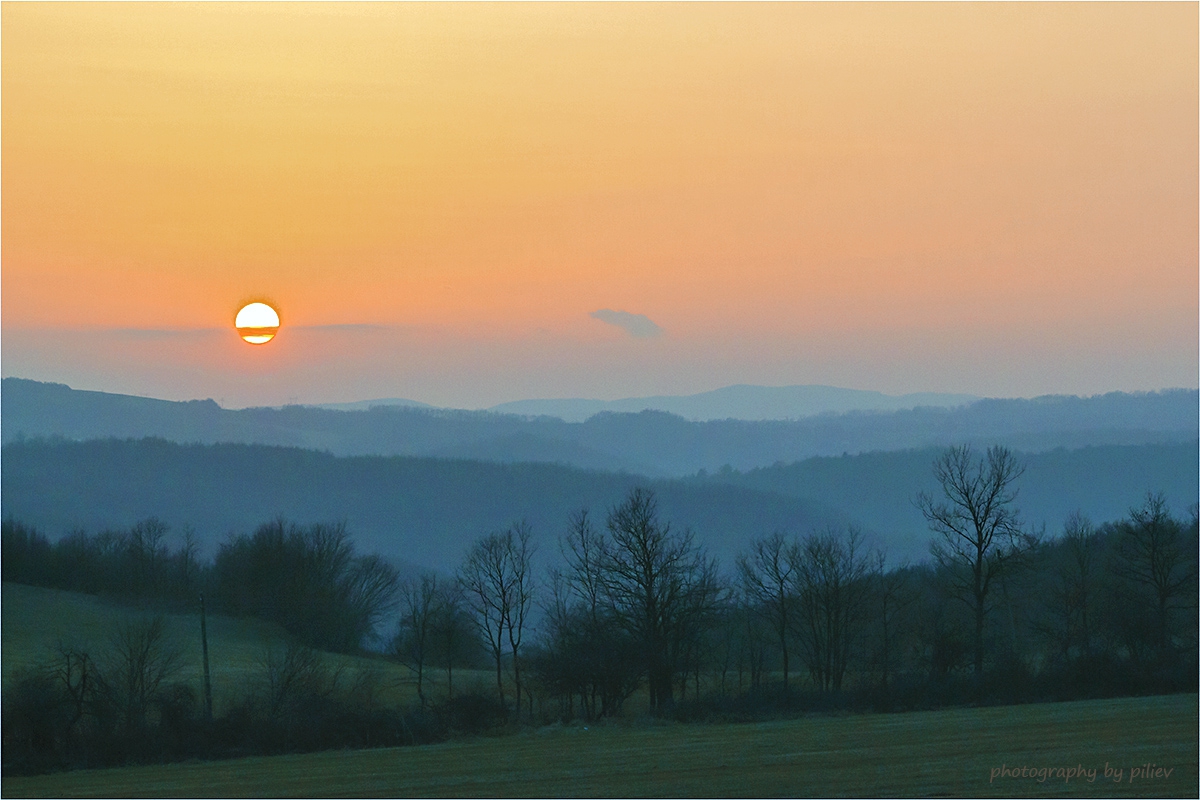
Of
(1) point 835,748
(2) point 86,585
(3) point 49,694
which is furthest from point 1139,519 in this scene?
(2) point 86,585

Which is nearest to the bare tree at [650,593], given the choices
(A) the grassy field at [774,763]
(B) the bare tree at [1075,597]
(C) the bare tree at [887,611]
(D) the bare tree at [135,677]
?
(C) the bare tree at [887,611]

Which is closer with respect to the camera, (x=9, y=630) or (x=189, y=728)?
(x=189, y=728)

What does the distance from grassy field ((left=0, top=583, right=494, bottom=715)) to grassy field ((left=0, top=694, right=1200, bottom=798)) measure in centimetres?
1181

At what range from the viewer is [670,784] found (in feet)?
88.7

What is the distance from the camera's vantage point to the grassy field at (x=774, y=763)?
80.8 ft

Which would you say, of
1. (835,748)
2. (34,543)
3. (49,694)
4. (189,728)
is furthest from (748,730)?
(34,543)

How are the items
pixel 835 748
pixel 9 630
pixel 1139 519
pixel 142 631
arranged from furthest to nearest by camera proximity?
pixel 9 630 < pixel 1139 519 < pixel 142 631 < pixel 835 748

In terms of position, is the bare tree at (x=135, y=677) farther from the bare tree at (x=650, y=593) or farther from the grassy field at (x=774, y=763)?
the bare tree at (x=650, y=593)

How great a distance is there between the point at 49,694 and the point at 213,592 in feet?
170

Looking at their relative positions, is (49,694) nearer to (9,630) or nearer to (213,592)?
(9,630)

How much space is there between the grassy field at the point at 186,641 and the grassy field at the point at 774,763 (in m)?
→ 11.8

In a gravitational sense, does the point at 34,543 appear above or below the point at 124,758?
above

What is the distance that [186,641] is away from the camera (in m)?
71.7

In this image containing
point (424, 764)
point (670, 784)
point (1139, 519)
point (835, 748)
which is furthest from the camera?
point (1139, 519)
